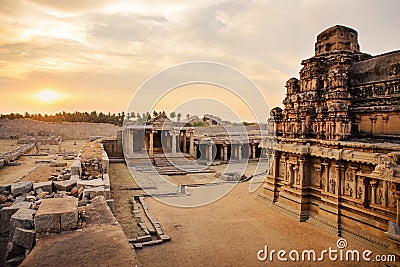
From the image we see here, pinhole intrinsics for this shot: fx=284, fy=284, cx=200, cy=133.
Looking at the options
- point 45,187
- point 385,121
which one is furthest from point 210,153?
point 45,187

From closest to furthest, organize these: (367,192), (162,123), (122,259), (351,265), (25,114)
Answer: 1. (122,259)
2. (351,265)
3. (367,192)
4. (162,123)
5. (25,114)

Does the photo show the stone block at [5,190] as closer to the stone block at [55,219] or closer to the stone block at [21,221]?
the stone block at [21,221]

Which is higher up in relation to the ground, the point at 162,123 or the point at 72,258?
the point at 162,123

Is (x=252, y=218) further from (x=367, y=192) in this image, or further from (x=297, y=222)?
(x=367, y=192)

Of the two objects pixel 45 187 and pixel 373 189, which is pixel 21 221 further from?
pixel 373 189

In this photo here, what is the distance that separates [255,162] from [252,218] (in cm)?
1608

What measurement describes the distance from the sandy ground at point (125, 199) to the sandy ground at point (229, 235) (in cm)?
87

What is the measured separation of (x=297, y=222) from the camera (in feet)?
33.5

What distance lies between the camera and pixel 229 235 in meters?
8.62

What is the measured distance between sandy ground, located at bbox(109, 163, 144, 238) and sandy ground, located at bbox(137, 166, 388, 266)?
2.84 feet

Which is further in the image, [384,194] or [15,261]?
[384,194]

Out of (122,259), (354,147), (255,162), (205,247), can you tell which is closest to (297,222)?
(354,147)

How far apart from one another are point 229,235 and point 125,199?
5.02m

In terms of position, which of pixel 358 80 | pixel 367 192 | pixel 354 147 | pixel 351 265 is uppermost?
pixel 358 80
